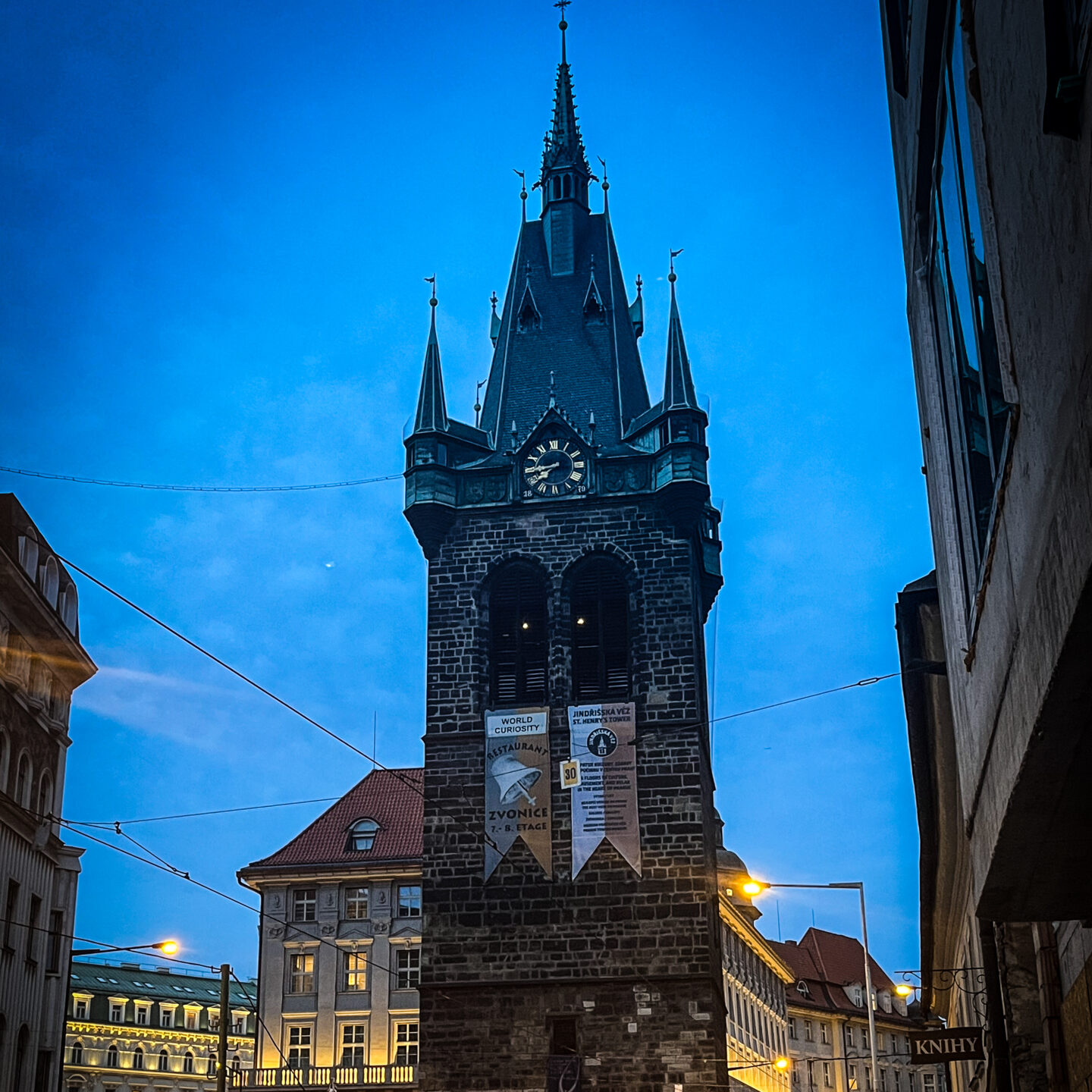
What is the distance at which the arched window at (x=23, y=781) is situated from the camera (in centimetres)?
2625

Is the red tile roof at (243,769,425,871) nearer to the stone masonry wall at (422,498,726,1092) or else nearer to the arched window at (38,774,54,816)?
the stone masonry wall at (422,498,726,1092)

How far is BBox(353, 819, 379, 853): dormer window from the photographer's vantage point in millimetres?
54250

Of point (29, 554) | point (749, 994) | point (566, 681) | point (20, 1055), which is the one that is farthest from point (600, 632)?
point (749, 994)

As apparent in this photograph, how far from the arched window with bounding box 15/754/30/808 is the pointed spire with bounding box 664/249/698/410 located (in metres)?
19.6

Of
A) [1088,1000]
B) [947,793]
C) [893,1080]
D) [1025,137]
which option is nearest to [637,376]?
[947,793]

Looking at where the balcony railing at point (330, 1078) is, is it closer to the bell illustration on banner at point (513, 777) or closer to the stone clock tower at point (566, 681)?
the stone clock tower at point (566, 681)

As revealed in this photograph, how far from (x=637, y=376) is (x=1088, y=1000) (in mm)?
34316

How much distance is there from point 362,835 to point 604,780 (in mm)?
20309

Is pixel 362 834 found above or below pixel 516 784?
above

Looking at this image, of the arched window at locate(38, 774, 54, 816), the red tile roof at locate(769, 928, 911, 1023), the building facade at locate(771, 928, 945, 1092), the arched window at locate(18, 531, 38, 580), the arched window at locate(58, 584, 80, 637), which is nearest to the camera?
the arched window at locate(18, 531, 38, 580)

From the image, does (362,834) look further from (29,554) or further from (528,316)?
(29,554)

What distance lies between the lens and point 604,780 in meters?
36.4

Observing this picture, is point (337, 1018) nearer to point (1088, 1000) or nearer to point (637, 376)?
point (637, 376)

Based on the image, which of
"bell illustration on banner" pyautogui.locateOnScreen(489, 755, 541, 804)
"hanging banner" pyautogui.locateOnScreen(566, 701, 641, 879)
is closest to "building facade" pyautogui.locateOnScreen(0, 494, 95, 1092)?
"bell illustration on banner" pyautogui.locateOnScreen(489, 755, 541, 804)
